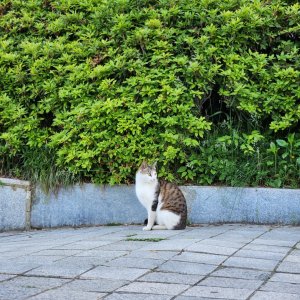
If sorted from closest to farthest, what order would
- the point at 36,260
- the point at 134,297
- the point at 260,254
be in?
the point at 134,297 < the point at 36,260 < the point at 260,254

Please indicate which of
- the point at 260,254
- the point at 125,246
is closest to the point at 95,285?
the point at 125,246

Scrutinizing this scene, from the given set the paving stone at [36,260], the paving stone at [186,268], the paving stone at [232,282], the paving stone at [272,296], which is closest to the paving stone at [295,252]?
the paving stone at [186,268]

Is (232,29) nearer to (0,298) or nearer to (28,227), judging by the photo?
(28,227)

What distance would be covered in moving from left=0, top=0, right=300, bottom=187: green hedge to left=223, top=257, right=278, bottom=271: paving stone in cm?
253

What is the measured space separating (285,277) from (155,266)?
102 cm

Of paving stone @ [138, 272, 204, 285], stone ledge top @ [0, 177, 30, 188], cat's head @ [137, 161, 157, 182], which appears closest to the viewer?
paving stone @ [138, 272, 204, 285]

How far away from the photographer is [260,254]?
521 centimetres

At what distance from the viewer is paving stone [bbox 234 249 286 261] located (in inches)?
201

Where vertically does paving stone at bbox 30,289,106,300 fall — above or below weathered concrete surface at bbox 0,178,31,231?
below

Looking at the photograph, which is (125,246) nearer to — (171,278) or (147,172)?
(171,278)

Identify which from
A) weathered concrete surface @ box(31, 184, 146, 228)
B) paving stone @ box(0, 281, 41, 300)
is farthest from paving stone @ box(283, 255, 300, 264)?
weathered concrete surface @ box(31, 184, 146, 228)

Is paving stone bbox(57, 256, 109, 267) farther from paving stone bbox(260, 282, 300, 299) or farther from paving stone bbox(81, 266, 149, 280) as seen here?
paving stone bbox(260, 282, 300, 299)

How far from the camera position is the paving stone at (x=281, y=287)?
401 cm

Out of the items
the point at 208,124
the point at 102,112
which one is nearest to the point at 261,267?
the point at 208,124
